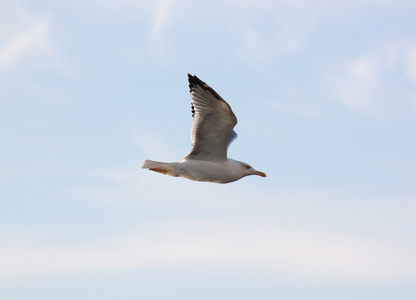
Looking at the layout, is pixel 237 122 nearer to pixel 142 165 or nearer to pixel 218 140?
pixel 218 140

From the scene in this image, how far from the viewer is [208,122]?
2406 cm

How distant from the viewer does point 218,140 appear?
80.2 feet

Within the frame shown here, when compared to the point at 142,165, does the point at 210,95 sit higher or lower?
higher

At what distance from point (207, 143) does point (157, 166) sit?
146 centimetres

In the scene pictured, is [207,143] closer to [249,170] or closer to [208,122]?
[208,122]

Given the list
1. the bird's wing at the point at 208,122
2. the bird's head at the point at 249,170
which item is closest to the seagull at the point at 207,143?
the bird's wing at the point at 208,122

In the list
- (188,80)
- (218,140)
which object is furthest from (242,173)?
(188,80)

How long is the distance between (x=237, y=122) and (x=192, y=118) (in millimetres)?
1279

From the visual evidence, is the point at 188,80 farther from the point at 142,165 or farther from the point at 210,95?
the point at 142,165

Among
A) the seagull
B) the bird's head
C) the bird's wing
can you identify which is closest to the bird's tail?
the seagull

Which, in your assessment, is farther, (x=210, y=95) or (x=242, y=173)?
(x=242, y=173)

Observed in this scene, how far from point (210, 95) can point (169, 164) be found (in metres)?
2.17

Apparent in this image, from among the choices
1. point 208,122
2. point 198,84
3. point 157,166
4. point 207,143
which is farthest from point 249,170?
point 198,84

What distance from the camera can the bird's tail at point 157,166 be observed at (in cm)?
2439
